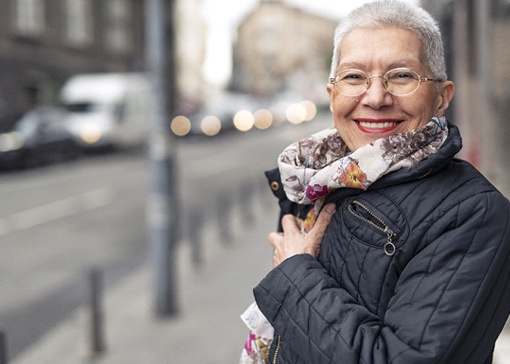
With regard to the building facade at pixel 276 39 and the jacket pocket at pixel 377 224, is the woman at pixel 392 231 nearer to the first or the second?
the jacket pocket at pixel 377 224

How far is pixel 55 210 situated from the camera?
13078 mm

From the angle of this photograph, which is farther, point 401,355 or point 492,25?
point 492,25

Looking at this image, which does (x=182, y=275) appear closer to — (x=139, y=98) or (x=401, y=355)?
(x=401, y=355)

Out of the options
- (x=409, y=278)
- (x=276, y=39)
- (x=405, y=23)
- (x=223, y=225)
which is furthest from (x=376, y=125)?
(x=276, y=39)

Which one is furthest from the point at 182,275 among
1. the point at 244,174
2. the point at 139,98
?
the point at 139,98

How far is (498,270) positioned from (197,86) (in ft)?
203

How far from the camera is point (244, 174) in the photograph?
61.3 ft

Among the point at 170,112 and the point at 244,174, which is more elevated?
the point at 170,112

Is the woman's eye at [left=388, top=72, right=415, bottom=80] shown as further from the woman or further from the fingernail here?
the fingernail

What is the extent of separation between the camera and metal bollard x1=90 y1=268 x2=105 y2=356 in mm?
5402

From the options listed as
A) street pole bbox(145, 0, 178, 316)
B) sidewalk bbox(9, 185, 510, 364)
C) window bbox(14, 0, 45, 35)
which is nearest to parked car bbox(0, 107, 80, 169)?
window bbox(14, 0, 45, 35)

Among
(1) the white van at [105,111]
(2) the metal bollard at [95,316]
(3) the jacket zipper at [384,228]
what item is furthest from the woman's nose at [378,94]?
(1) the white van at [105,111]

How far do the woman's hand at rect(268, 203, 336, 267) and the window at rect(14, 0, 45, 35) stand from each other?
27.9 m

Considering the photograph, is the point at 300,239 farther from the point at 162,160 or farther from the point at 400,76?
the point at 162,160
